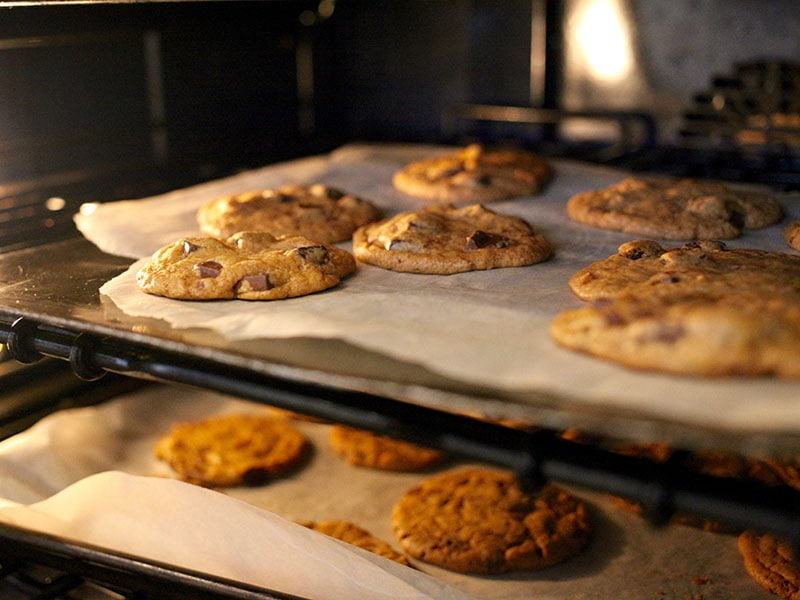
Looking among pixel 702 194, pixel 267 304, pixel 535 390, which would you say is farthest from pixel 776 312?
pixel 702 194

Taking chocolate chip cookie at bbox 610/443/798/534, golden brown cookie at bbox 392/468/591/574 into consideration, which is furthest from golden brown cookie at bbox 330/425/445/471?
chocolate chip cookie at bbox 610/443/798/534

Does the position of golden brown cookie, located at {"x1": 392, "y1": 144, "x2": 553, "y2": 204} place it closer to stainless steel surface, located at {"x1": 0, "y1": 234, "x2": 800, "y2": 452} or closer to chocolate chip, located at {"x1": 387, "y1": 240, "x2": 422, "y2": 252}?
chocolate chip, located at {"x1": 387, "y1": 240, "x2": 422, "y2": 252}

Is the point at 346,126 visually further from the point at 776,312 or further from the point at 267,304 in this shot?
the point at 776,312

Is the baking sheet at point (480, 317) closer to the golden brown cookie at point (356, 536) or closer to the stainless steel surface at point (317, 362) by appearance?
the stainless steel surface at point (317, 362)

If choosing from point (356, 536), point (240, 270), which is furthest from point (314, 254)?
point (356, 536)

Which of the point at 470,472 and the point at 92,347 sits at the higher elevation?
the point at 92,347

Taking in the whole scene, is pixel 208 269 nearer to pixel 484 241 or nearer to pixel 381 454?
pixel 484 241
